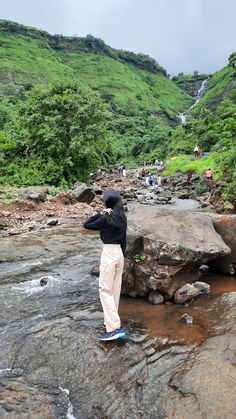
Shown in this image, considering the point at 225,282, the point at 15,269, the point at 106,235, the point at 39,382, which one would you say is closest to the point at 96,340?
the point at 39,382

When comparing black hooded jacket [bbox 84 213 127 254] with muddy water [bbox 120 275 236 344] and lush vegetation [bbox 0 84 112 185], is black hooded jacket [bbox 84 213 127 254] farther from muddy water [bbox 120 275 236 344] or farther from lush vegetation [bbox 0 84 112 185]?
lush vegetation [bbox 0 84 112 185]

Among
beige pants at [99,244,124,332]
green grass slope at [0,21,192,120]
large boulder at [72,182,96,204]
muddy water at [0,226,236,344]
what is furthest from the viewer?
green grass slope at [0,21,192,120]

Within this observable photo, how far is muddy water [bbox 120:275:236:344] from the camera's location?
731 centimetres

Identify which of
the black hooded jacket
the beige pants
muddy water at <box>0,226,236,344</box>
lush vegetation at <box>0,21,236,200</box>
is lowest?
muddy water at <box>0,226,236,344</box>

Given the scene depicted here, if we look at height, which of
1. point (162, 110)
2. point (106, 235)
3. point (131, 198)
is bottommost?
point (131, 198)

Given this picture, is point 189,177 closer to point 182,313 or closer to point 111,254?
point 182,313

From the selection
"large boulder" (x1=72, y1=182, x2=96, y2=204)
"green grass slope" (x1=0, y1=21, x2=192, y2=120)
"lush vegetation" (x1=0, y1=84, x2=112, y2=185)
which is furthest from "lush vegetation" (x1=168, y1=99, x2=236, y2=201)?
"green grass slope" (x1=0, y1=21, x2=192, y2=120)

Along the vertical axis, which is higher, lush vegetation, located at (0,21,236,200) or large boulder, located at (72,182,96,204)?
lush vegetation, located at (0,21,236,200)

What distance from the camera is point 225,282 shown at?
397 inches

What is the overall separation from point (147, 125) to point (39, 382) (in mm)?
119064

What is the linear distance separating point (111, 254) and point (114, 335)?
1.53m

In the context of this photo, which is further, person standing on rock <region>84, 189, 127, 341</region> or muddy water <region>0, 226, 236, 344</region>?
muddy water <region>0, 226, 236, 344</region>

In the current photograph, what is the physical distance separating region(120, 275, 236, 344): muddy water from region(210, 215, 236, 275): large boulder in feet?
2.78

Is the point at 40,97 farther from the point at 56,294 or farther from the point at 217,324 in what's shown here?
the point at 217,324
